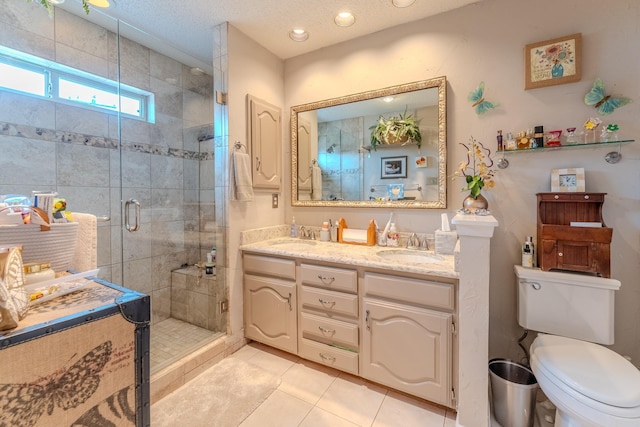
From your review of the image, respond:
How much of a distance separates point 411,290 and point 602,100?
152cm

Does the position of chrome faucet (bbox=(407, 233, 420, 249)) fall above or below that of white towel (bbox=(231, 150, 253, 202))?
below

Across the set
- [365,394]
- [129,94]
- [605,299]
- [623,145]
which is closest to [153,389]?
[365,394]

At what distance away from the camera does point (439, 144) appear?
6.59ft

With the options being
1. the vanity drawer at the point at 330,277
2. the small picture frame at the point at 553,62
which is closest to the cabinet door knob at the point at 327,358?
the vanity drawer at the point at 330,277

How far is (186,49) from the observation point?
99.3 inches

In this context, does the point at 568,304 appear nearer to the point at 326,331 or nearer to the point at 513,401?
the point at 513,401

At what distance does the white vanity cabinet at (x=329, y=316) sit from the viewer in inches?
71.3

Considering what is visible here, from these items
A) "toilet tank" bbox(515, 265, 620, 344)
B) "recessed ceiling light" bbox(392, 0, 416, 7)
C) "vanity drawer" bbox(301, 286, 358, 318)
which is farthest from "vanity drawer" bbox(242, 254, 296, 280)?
"recessed ceiling light" bbox(392, 0, 416, 7)

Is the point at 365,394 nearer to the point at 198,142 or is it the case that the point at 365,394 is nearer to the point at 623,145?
the point at 623,145

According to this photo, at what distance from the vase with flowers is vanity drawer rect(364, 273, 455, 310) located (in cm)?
55

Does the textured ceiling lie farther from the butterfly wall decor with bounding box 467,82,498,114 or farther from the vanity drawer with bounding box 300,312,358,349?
the vanity drawer with bounding box 300,312,358,349

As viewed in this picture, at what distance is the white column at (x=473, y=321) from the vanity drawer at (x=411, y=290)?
0.34 feet

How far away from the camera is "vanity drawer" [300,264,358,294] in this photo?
5.90 feet

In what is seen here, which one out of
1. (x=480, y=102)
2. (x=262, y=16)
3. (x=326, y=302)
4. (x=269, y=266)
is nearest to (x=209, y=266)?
(x=269, y=266)
